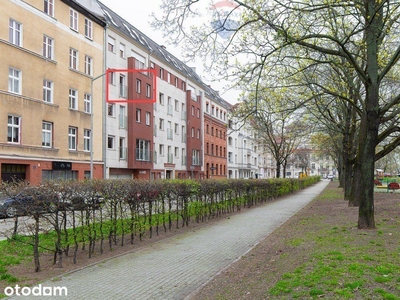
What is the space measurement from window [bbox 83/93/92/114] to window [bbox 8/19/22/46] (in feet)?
24.5

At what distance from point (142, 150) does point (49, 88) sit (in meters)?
13.3

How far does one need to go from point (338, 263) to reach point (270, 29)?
19.7ft

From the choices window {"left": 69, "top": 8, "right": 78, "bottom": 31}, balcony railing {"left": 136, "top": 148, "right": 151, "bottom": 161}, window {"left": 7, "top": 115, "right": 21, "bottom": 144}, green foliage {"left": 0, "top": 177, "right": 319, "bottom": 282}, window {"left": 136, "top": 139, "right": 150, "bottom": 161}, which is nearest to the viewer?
green foliage {"left": 0, "top": 177, "right": 319, "bottom": 282}

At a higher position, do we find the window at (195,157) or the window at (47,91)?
the window at (47,91)


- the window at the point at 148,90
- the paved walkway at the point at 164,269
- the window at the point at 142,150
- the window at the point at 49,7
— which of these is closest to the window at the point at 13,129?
the window at the point at 49,7

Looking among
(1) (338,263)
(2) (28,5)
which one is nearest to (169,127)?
(2) (28,5)

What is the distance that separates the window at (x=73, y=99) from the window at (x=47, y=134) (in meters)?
2.90

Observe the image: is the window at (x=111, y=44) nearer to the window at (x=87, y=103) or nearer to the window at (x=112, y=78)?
the window at (x=112, y=78)

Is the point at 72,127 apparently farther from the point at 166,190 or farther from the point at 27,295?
the point at 27,295

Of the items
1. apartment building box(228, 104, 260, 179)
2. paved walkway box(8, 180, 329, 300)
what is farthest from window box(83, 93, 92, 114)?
apartment building box(228, 104, 260, 179)

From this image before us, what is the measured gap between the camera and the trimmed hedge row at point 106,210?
7.79 meters

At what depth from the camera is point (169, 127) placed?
4809 centimetres

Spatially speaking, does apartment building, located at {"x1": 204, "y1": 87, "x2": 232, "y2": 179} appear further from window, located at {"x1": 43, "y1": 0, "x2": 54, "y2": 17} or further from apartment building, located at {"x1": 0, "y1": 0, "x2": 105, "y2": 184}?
window, located at {"x1": 43, "y1": 0, "x2": 54, "y2": 17}

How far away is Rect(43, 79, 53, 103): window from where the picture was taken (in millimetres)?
27209
